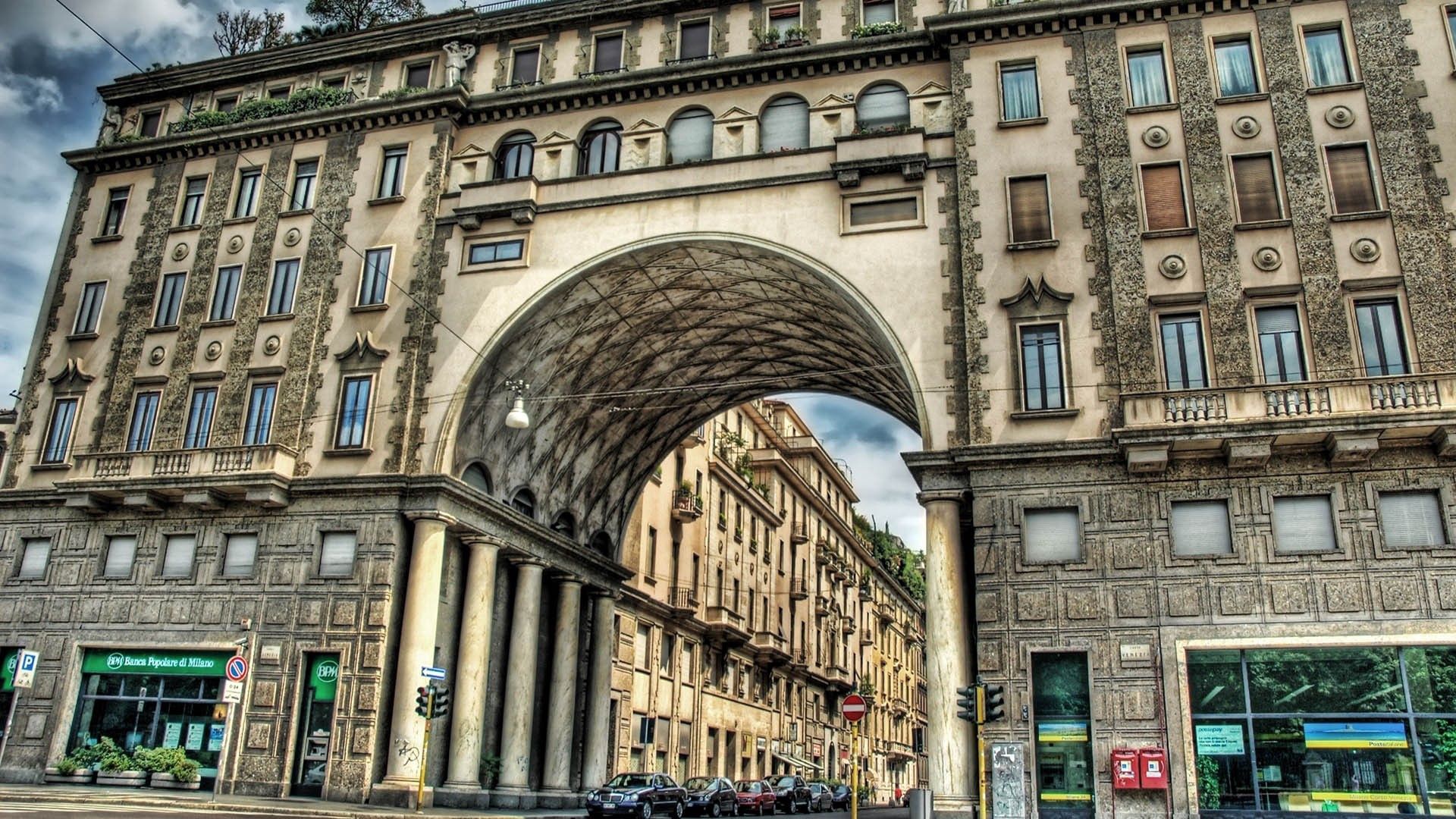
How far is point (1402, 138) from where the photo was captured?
24.2 meters

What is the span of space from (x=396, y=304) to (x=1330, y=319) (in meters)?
22.9

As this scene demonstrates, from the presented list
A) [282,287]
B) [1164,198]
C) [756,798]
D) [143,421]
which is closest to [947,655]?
[1164,198]

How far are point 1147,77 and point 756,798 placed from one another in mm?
25819

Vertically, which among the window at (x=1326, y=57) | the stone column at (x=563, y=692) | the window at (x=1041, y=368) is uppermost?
the window at (x=1326, y=57)

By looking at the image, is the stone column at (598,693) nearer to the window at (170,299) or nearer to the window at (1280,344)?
the window at (170,299)

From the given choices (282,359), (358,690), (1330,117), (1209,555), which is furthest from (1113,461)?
(282,359)

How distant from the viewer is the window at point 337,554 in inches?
1108

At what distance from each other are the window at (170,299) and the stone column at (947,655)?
890 inches

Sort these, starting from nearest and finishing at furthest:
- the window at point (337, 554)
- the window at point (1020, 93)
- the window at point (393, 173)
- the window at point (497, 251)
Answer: the window at point (1020, 93), the window at point (337, 554), the window at point (497, 251), the window at point (393, 173)

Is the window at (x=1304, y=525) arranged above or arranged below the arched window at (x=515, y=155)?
below

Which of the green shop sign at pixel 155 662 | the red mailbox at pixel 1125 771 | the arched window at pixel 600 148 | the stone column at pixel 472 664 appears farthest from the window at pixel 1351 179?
the green shop sign at pixel 155 662

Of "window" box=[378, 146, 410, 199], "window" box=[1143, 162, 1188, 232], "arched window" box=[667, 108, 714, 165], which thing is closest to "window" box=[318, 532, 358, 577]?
"window" box=[378, 146, 410, 199]

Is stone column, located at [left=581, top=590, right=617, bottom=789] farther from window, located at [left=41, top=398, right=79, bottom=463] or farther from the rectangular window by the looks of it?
window, located at [left=41, top=398, right=79, bottom=463]

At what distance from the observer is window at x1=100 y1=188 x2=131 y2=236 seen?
35031 millimetres
